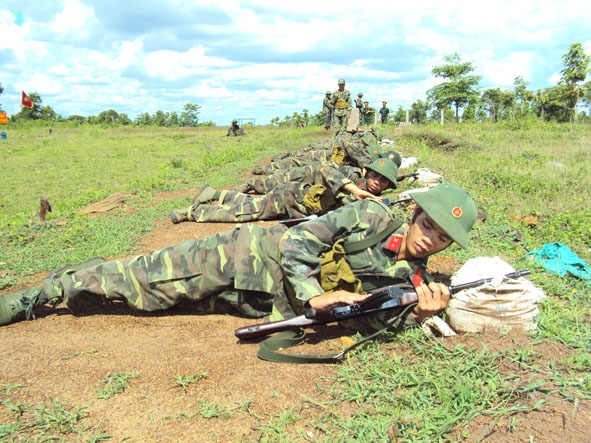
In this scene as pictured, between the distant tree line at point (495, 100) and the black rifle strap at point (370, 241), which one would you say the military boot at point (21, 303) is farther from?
the distant tree line at point (495, 100)

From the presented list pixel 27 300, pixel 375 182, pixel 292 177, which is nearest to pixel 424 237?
pixel 27 300

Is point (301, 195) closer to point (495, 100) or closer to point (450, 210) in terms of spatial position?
point (450, 210)

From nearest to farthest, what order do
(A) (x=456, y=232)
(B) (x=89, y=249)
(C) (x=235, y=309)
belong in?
(A) (x=456, y=232) → (C) (x=235, y=309) → (B) (x=89, y=249)

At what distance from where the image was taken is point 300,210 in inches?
237

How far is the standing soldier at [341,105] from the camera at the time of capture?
16.1 meters

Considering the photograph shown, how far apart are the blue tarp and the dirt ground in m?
1.66

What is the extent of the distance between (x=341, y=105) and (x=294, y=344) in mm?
14176

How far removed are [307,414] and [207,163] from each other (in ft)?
37.7

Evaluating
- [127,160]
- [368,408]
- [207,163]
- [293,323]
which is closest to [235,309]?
[293,323]

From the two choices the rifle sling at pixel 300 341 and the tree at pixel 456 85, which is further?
the tree at pixel 456 85

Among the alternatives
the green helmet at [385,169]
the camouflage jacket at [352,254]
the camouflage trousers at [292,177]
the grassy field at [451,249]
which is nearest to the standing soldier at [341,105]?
the grassy field at [451,249]

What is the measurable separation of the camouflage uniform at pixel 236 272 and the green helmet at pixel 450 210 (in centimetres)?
37

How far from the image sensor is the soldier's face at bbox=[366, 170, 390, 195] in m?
5.59

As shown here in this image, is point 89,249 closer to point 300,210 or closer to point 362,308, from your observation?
point 300,210
